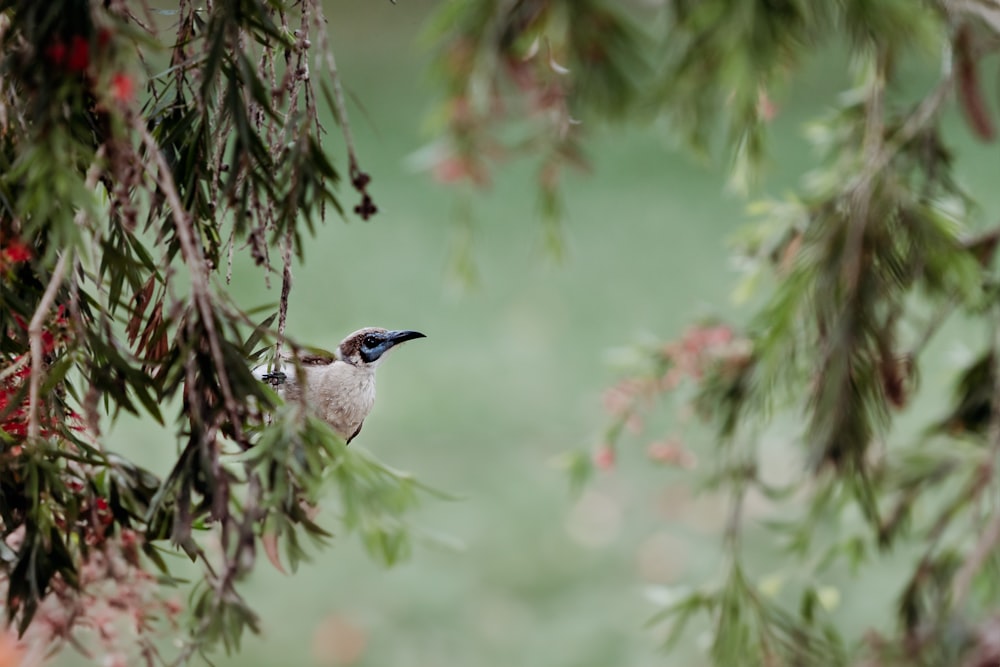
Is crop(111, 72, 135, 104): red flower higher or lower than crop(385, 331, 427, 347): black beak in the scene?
lower

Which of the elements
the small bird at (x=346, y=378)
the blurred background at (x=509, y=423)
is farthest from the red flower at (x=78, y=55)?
the blurred background at (x=509, y=423)

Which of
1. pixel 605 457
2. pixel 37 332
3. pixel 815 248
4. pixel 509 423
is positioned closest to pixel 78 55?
pixel 37 332

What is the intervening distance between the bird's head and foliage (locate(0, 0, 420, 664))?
53 mm

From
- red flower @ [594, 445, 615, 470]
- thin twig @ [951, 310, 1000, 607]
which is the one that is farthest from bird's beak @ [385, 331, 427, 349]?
red flower @ [594, 445, 615, 470]

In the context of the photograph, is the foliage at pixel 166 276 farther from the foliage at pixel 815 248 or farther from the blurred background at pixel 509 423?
the blurred background at pixel 509 423

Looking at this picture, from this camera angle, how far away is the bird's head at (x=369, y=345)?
32.9 inches

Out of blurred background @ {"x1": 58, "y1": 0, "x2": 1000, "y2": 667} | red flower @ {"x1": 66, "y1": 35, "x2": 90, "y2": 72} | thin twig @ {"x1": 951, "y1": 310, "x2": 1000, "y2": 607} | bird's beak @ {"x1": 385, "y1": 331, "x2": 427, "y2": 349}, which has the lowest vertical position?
red flower @ {"x1": 66, "y1": 35, "x2": 90, "y2": 72}

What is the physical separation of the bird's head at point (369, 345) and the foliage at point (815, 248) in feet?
1.72

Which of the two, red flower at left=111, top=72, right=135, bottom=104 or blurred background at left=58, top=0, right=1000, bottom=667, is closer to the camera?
red flower at left=111, top=72, right=135, bottom=104

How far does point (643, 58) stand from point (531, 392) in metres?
2.11

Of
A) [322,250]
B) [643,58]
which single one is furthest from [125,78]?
[322,250]

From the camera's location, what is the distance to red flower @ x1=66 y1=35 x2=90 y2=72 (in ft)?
2.23

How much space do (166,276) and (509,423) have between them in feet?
9.88

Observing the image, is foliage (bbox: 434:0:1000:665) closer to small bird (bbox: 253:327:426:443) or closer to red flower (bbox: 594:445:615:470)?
red flower (bbox: 594:445:615:470)
